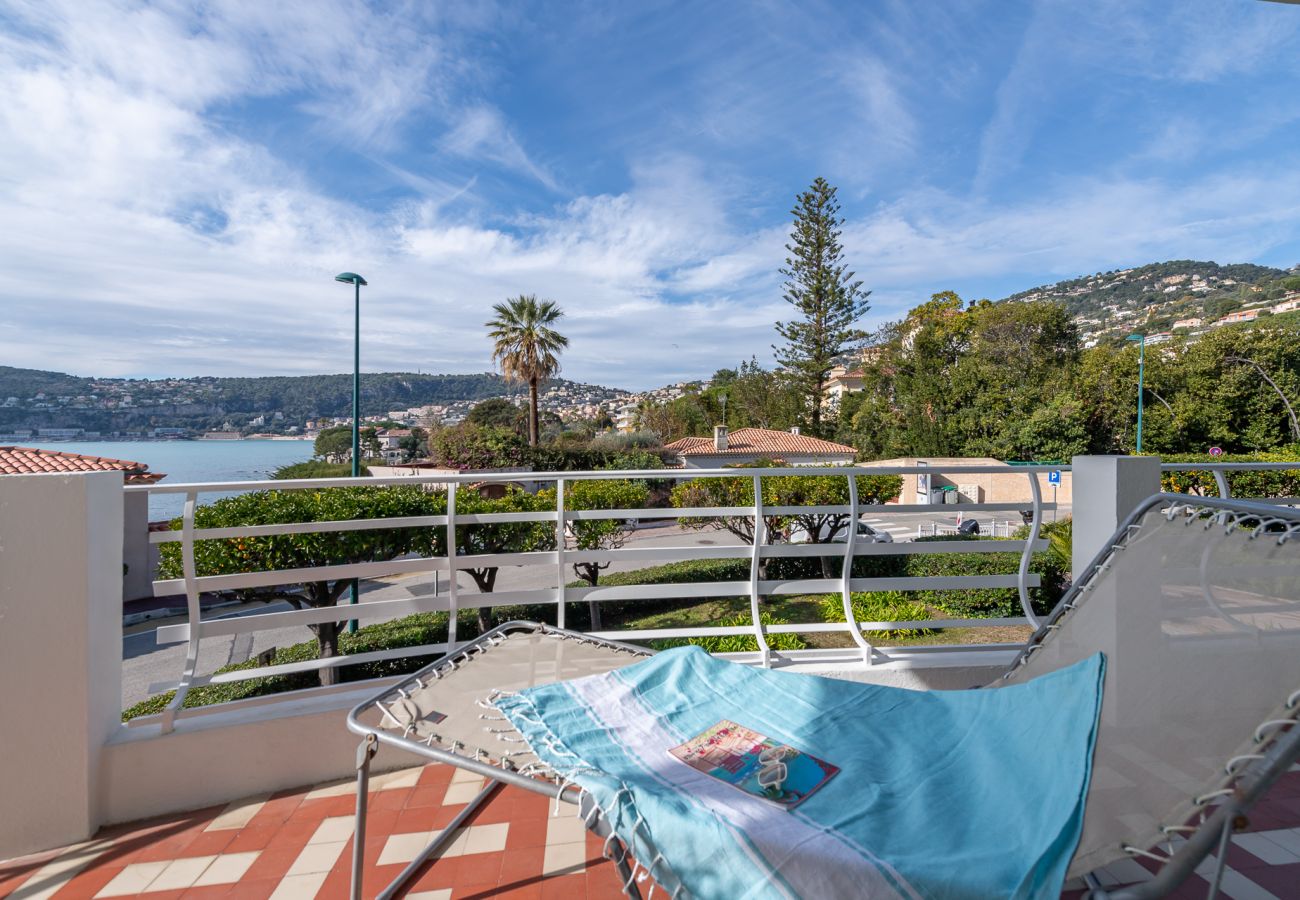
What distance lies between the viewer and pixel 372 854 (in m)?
1.68

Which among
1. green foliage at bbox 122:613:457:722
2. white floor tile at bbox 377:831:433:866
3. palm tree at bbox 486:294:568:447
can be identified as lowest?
green foliage at bbox 122:613:457:722

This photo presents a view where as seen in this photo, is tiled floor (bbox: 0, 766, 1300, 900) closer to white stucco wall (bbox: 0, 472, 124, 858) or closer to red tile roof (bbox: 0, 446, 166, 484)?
white stucco wall (bbox: 0, 472, 124, 858)

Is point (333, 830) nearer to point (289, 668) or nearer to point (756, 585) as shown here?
point (289, 668)

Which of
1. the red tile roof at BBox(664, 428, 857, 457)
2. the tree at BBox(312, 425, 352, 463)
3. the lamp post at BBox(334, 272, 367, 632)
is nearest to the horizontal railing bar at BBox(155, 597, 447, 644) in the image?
the lamp post at BBox(334, 272, 367, 632)

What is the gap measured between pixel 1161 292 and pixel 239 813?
93.3 metres

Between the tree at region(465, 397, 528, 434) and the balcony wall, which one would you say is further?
the tree at region(465, 397, 528, 434)

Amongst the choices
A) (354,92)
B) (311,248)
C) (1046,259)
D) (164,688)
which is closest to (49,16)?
(354,92)

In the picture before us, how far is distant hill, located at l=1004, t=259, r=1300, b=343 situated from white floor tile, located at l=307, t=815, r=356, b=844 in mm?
52313

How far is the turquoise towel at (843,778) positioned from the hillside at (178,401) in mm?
27886

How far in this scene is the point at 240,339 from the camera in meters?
47.5

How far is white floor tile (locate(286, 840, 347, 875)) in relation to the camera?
164 cm

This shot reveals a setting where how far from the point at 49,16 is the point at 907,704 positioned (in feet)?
22.8

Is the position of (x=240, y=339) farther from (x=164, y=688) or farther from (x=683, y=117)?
(x=164, y=688)

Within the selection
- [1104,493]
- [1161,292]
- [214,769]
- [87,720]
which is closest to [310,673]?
[214,769]
